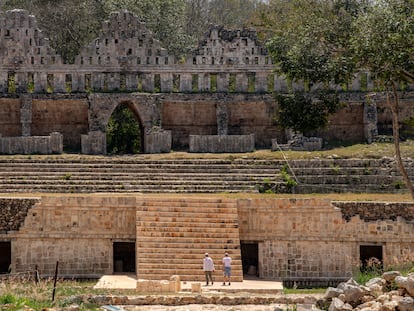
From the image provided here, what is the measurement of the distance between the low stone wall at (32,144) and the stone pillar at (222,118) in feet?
25.4

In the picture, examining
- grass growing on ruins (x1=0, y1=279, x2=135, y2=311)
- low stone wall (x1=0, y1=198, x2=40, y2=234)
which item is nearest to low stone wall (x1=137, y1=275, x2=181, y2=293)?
grass growing on ruins (x1=0, y1=279, x2=135, y2=311)

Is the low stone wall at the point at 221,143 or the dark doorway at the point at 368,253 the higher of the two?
the low stone wall at the point at 221,143

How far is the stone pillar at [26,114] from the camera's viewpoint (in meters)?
43.5

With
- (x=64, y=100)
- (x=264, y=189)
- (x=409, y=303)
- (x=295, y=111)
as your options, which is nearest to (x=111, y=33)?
(x=64, y=100)

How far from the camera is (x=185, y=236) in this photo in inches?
1212

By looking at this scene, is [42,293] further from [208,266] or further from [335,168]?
[335,168]

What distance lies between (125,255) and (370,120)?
15886mm

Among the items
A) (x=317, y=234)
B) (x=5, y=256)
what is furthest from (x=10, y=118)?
(x=317, y=234)

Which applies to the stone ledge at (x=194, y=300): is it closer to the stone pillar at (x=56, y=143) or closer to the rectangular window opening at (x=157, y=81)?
the stone pillar at (x=56, y=143)

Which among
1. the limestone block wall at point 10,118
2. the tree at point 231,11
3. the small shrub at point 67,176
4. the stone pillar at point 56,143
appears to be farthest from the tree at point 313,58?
the tree at point 231,11

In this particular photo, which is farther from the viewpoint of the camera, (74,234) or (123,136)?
(123,136)

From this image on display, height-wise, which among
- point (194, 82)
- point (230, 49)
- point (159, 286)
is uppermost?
point (230, 49)

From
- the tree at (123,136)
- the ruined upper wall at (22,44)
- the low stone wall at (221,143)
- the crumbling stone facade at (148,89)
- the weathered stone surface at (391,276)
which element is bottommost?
the weathered stone surface at (391,276)

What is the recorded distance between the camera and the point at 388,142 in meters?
42.9
